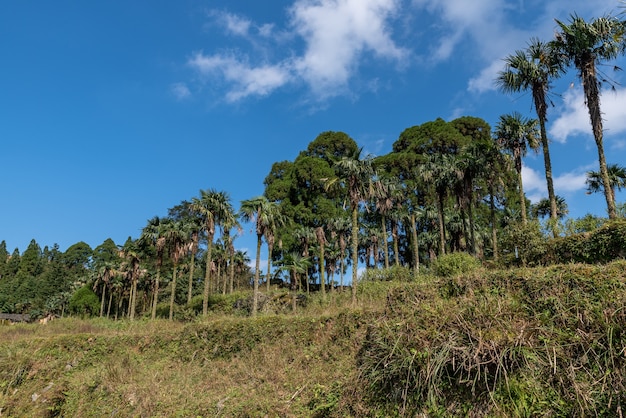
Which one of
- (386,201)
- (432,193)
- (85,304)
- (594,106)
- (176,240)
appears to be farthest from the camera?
(85,304)

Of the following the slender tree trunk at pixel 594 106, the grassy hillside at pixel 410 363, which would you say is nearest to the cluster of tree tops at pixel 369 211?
the slender tree trunk at pixel 594 106

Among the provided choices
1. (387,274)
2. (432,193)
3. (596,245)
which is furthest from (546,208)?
(596,245)

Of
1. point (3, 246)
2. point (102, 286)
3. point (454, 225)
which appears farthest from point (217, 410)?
point (3, 246)

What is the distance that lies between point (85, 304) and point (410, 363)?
54412 millimetres

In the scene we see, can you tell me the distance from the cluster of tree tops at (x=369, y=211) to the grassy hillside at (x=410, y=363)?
11866 mm

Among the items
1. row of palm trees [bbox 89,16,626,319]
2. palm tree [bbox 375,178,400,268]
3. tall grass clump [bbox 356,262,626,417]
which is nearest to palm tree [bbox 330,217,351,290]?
row of palm trees [bbox 89,16,626,319]

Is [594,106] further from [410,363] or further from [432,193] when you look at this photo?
[432,193]

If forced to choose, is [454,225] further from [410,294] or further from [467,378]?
[467,378]

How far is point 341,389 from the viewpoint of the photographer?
8.34 metres

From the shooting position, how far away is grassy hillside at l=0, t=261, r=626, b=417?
19.1 ft

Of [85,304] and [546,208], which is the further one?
[85,304]

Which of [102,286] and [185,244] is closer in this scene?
[185,244]

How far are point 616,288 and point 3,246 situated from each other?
13506 centimetres

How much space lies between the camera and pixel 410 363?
6.78m
